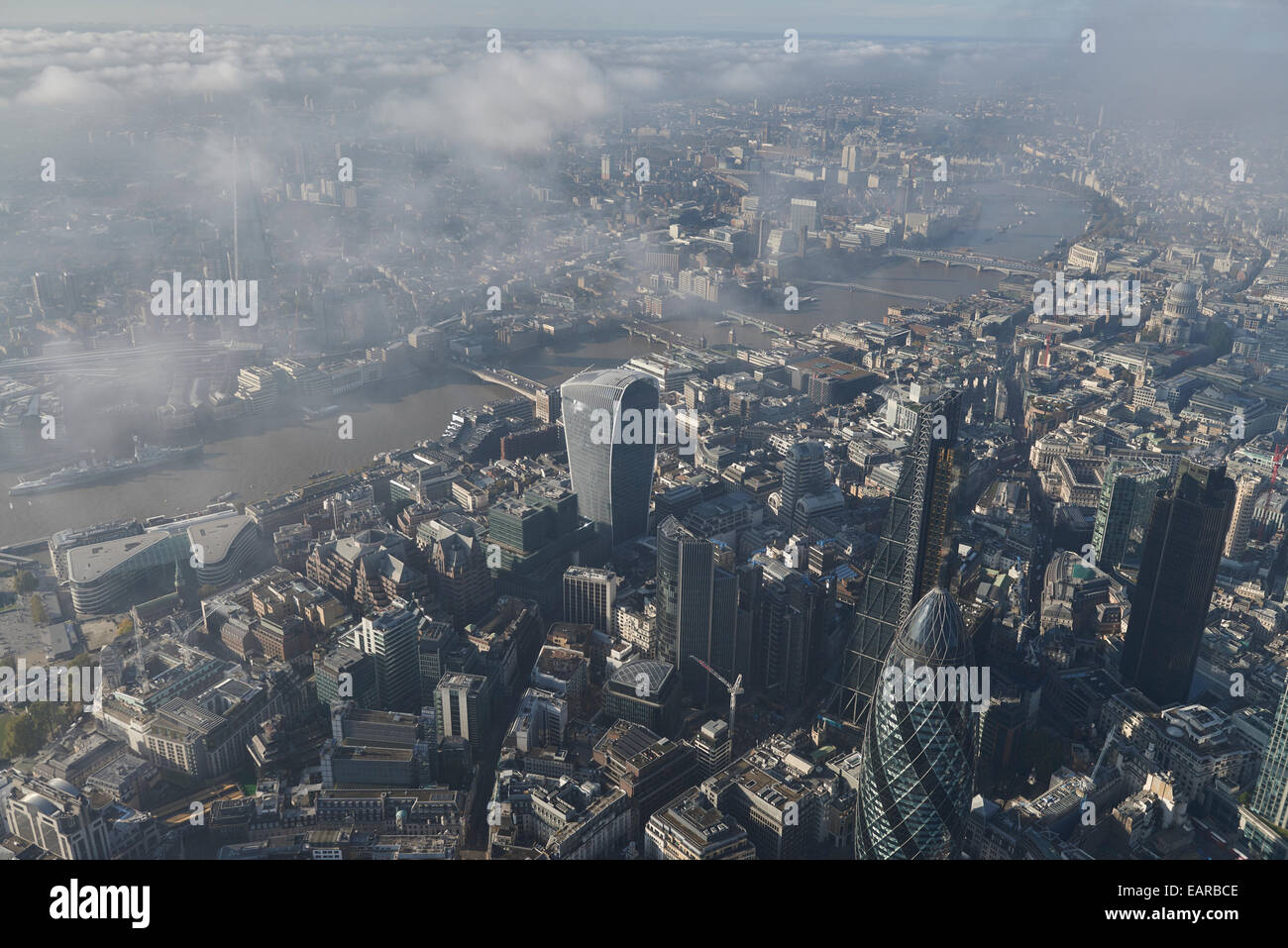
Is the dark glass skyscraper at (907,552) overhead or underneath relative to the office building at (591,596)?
overhead

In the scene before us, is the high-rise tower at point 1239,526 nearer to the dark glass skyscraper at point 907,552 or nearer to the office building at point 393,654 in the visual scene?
the dark glass skyscraper at point 907,552

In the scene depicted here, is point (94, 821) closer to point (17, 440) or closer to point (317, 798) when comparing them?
point (317, 798)
